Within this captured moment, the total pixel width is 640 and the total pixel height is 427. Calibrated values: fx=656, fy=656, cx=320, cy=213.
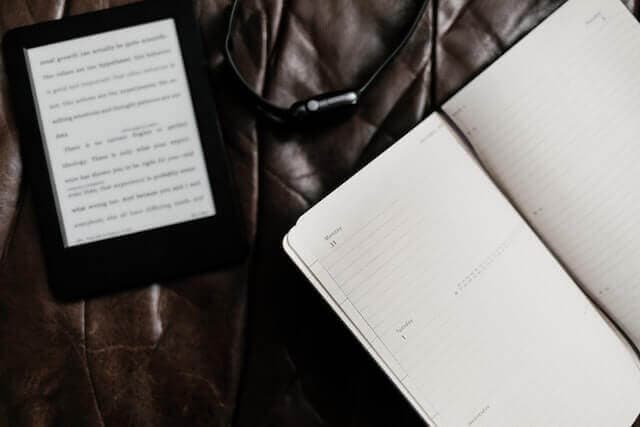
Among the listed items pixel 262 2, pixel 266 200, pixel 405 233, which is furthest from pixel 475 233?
pixel 262 2

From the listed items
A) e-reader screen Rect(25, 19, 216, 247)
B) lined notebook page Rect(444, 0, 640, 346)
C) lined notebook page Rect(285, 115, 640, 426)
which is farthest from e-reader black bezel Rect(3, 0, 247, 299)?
lined notebook page Rect(444, 0, 640, 346)

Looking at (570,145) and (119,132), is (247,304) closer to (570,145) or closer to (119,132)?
(119,132)

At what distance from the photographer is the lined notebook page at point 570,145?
69 centimetres

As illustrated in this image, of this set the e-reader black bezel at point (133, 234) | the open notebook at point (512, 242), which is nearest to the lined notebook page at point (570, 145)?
the open notebook at point (512, 242)

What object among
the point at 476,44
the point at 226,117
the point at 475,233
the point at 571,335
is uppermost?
the point at 226,117

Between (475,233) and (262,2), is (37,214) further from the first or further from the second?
(475,233)

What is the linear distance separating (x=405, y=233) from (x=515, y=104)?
19cm

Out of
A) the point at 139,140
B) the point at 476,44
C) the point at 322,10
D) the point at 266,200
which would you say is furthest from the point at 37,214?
the point at 476,44

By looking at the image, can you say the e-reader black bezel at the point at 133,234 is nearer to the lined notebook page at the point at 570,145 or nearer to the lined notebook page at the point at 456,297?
the lined notebook page at the point at 456,297

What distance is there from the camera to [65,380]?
0.67 metres

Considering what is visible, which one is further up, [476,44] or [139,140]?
[139,140]

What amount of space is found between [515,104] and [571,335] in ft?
0.80

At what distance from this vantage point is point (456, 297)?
64 cm

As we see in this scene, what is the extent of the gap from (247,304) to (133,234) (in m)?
0.14
